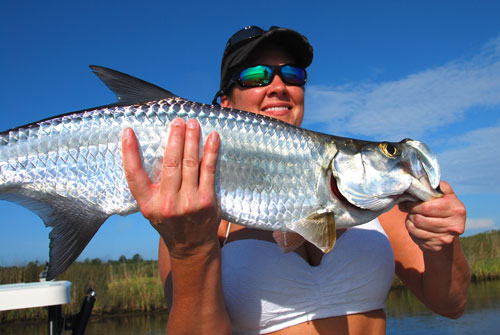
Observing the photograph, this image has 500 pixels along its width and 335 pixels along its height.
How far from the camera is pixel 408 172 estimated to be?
218 centimetres

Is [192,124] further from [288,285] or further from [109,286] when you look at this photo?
[109,286]

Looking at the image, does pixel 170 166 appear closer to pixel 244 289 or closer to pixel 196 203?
pixel 196 203

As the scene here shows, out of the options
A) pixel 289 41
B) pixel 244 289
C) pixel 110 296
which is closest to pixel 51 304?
pixel 244 289

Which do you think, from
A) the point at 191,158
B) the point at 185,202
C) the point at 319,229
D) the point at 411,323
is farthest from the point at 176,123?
the point at 411,323

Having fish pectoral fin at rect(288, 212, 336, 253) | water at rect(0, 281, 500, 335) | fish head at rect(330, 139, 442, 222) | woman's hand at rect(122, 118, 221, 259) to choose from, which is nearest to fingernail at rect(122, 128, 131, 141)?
woman's hand at rect(122, 118, 221, 259)

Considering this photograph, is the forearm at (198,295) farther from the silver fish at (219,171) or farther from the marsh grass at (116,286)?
the marsh grass at (116,286)

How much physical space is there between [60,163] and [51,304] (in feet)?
9.05

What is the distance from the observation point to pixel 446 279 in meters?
2.73

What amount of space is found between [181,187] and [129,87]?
2.38 ft

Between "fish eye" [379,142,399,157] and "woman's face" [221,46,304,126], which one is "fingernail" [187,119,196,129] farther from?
"woman's face" [221,46,304,126]

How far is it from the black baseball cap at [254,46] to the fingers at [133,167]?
60.5 inches

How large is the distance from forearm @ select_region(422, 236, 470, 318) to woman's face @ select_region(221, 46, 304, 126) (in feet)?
5.23

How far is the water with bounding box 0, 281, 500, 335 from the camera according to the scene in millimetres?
12203

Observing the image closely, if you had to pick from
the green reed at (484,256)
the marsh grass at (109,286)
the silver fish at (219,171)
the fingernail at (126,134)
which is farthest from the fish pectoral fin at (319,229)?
the green reed at (484,256)
